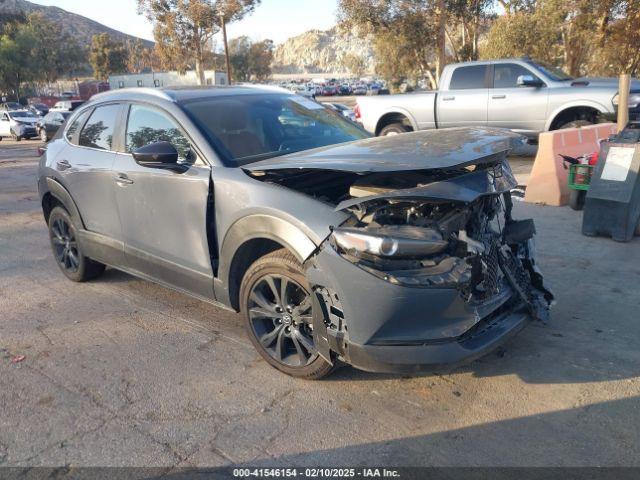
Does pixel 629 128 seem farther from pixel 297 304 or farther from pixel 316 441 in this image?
pixel 316 441

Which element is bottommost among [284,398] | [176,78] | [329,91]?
[284,398]

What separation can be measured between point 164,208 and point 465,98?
9.02 m

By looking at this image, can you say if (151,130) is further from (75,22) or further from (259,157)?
(75,22)

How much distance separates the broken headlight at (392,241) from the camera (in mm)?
2881

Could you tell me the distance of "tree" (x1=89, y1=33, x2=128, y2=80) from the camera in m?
79.1

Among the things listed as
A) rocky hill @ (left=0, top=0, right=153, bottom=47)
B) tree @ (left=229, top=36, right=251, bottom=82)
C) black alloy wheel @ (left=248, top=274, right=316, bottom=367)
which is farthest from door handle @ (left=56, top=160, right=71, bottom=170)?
rocky hill @ (left=0, top=0, right=153, bottom=47)

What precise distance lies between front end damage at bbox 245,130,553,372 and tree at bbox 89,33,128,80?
83.8 metres

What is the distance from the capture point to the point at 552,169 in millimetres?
7914

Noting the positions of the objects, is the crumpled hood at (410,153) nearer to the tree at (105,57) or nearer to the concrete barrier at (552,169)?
the concrete barrier at (552,169)

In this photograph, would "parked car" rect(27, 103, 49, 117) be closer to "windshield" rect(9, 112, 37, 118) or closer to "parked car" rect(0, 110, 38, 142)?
"windshield" rect(9, 112, 37, 118)

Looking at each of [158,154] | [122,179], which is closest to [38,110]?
[122,179]

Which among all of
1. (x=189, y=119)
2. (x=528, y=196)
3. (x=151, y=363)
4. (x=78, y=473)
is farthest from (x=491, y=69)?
(x=78, y=473)

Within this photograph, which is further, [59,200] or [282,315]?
[59,200]

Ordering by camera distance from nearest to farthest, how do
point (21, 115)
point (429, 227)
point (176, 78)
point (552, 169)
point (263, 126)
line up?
1. point (429, 227)
2. point (263, 126)
3. point (552, 169)
4. point (21, 115)
5. point (176, 78)
